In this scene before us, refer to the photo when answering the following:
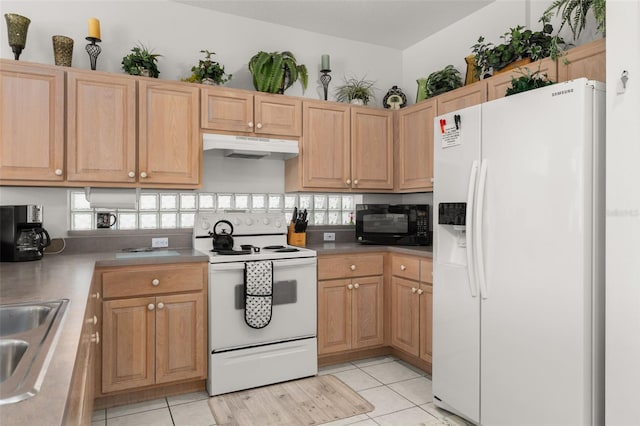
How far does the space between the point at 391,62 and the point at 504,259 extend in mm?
2724

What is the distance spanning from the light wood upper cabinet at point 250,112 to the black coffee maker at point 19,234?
1.22m

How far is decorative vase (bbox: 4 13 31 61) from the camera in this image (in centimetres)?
261

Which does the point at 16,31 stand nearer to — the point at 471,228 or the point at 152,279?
the point at 152,279

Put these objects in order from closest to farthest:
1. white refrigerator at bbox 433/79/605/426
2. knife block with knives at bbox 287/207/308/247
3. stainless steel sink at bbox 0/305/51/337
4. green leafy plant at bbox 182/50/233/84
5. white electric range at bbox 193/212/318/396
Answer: stainless steel sink at bbox 0/305/51/337 < white refrigerator at bbox 433/79/605/426 < white electric range at bbox 193/212/318/396 < green leafy plant at bbox 182/50/233/84 < knife block with knives at bbox 287/207/308/247

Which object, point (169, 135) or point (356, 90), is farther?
point (356, 90)

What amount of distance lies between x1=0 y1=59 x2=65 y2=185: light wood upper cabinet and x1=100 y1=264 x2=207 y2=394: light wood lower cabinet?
0.78 meters

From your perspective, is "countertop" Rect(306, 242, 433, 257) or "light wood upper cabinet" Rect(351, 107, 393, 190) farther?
"light wood upper cabinet" Rect(351, 107, 393, 190)

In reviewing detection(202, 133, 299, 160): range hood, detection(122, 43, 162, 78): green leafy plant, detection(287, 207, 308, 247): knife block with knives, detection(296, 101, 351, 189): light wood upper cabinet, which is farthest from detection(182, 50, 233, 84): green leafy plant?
detection(287, 207, 308, 247): knife block with knives

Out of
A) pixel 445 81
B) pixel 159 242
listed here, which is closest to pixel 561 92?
pixel 445 81

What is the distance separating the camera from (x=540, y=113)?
6.36 feet

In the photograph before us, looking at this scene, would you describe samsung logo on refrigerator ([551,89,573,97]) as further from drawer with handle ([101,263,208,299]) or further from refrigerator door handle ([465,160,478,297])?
drawer with handle ([101,263,208,299])

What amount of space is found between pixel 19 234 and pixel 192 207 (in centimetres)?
115

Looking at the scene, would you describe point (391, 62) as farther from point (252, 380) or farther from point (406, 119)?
point (252, 380)

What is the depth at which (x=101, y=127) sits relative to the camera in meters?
2.73
